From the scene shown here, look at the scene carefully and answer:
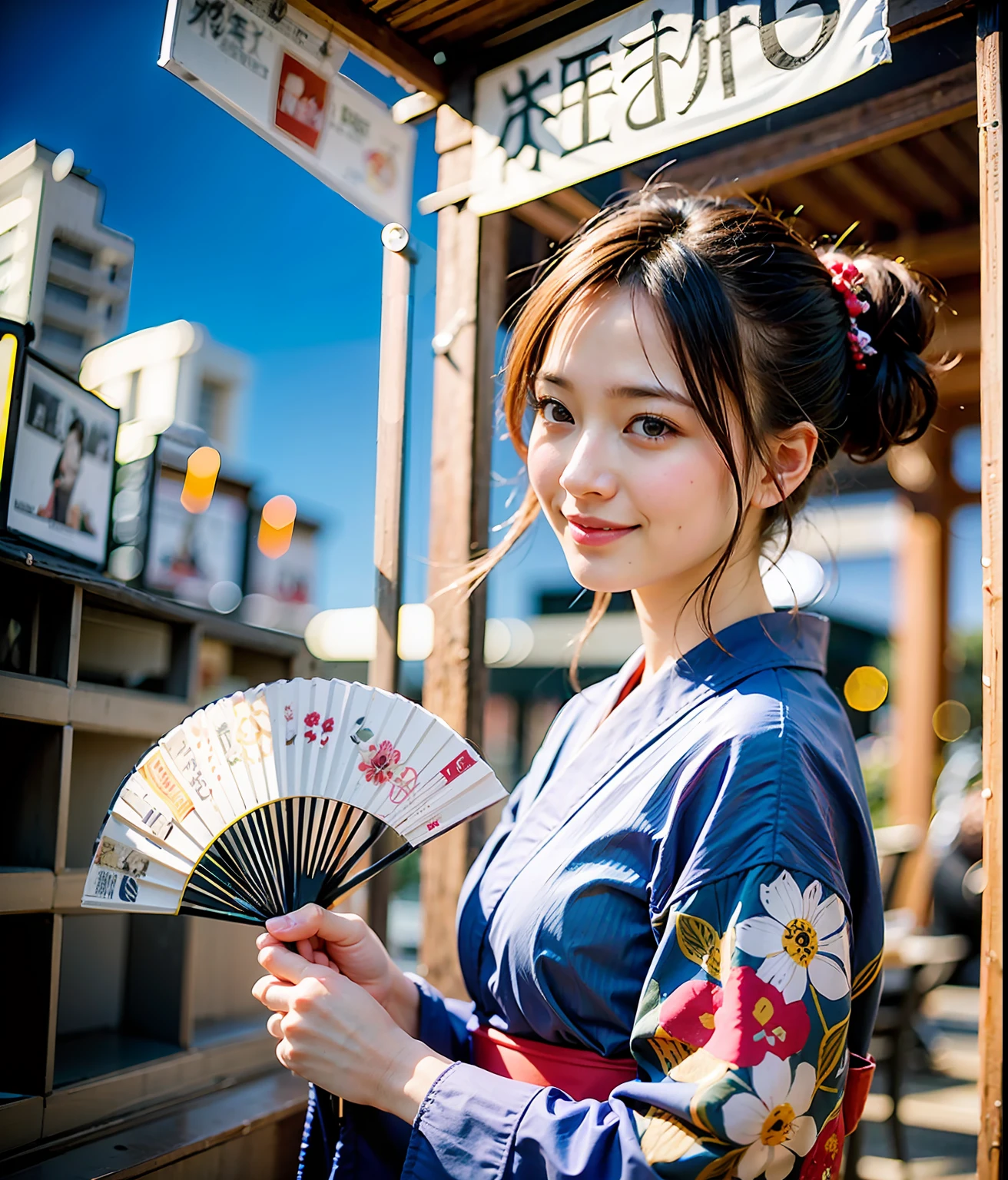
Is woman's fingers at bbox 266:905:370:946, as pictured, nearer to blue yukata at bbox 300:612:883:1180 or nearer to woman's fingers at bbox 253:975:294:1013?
woman's fingers at bbox 253:975:294:1013

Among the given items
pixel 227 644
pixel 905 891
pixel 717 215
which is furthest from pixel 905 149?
pixel 905 891

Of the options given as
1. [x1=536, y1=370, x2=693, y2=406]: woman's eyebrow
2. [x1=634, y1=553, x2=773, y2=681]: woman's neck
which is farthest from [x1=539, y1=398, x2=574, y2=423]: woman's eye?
[x1=634, y1=553, x2=773, y2=681]: woman's neck

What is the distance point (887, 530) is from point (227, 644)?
28.1ft

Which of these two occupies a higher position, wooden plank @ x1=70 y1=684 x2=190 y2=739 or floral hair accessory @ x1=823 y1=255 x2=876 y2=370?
floral hair accessory @ x1=823 y1=255 x2=876 y2=370

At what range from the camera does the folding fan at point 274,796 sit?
4.82 feet

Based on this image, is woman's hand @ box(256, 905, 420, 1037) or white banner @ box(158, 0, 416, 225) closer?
woman's hand @ box(256, 905, 420, 1037)

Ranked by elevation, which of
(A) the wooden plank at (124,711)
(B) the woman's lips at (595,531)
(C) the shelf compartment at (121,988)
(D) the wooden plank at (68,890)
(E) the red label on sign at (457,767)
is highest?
(B) the woman's lips at (595,531)

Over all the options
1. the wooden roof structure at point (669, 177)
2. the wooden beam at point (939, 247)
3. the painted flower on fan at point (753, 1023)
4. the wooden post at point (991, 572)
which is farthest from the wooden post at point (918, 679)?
the painted flower on fan at point (753, 1023)

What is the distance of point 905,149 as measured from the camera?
3107mm

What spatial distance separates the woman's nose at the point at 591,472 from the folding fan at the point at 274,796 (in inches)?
15.9

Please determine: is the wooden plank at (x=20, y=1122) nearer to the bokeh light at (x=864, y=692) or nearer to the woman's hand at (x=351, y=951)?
the woman's hand at (x=351, y=951)

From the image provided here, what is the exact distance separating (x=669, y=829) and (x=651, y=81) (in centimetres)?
145

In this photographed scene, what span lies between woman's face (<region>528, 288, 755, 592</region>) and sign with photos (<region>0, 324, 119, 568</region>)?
901 mm

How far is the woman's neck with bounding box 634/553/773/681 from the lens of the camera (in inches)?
63.2
